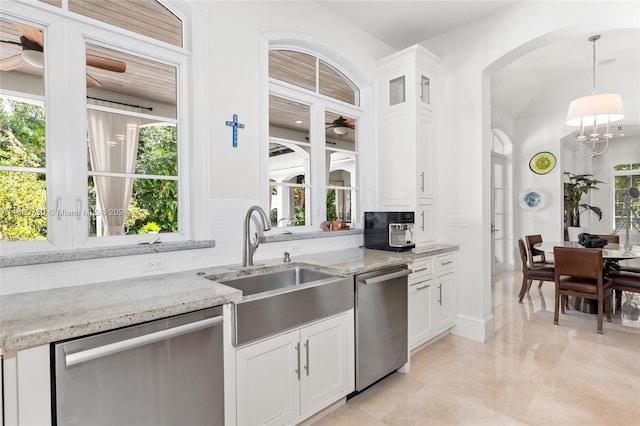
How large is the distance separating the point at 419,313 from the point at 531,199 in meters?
4.79

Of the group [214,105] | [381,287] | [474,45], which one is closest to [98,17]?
[214,105]

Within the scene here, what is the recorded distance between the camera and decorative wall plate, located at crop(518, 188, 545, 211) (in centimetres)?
625

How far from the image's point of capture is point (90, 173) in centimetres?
191

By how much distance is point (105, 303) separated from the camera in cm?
140

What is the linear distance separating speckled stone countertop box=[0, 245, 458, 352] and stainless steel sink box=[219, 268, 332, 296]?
76 mm

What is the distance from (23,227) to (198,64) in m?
1.38

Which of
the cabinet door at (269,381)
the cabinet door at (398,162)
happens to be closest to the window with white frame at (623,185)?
the cabinet door at (398,162)

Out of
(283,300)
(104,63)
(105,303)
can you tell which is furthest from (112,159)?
(283,300)

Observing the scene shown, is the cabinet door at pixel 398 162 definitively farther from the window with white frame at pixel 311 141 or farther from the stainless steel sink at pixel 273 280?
the stainless steel sink at pixel 273 280

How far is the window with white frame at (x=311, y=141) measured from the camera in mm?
2898

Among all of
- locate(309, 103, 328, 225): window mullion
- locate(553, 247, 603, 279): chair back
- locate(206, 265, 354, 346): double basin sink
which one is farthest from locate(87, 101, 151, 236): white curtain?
locate(553, 247, 603, 279): chair back

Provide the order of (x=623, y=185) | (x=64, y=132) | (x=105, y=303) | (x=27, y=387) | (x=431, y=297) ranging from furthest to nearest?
(x=623, y=185)
(x=431, y=297)
(x=64, y=132)
(x=105, y=303)
(x=27, y=387)

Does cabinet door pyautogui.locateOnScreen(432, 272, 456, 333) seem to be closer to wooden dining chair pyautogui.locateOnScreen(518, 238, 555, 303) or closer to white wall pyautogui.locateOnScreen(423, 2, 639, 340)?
white wall pyautogui.locateOnScreen(423, 2, 639, 340)

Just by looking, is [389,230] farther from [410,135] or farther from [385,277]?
[410,135]
